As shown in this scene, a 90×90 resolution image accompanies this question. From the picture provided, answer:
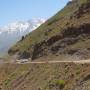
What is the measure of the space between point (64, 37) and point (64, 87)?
41960 mm

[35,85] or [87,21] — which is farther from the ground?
[87,21]

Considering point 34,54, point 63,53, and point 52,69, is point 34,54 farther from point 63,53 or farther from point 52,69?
point 52,69

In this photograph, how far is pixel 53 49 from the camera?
86.6 meters

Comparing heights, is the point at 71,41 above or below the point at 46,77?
above

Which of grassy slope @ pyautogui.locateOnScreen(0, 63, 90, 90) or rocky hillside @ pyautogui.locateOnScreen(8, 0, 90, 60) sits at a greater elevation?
rocky hillside @ pyautogui.locateOnScreen(8, 0, 90, 60)

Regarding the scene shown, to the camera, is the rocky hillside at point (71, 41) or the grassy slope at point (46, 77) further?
the rocky hillside at point (71, 41)

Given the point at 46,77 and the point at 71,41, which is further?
the point at 71,41

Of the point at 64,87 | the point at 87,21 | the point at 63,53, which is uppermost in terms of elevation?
the point at 87,21

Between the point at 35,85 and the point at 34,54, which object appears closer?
the point at 35,85

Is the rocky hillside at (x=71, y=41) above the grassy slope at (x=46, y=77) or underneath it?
above

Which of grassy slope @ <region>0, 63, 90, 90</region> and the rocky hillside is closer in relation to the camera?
grassy slope @ <region>0, 63, 90, 90</region>

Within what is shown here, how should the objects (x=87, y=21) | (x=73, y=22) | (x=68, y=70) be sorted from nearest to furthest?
(x=68, y=70) < (x=87, y=21) < (x=73, y=22)

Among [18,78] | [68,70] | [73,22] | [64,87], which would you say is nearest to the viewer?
[64,87]

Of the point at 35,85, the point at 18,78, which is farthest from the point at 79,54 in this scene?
the point at 35,85
